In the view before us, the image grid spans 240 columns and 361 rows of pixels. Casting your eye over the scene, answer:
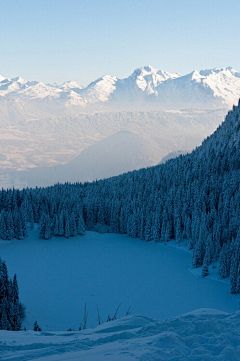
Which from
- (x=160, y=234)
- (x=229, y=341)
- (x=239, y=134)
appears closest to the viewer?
(x=229, y=341)

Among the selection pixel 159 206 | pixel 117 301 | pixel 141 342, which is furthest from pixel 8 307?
pixel 159 206

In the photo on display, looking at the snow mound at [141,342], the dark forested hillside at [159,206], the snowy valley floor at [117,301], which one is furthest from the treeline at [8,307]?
the dark forested hillside at [159,206]

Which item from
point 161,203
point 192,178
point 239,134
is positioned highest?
point 239,134

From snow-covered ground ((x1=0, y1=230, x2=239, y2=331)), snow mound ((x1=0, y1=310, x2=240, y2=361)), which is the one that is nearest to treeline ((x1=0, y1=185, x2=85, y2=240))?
snow-covered ground ((x1=0, y1=230, x2=239, y2=331))

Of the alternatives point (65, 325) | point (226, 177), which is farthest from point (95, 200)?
point (65, 325)

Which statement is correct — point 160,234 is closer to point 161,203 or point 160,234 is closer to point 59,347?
point 161,203

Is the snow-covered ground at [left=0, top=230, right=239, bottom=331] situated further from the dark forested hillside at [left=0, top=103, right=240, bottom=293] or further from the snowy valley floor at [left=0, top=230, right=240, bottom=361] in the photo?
the dark forested hillside at [left=0, top=103, right=240, bottom=293]

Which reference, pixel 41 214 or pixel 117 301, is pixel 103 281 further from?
pixel 41 214
